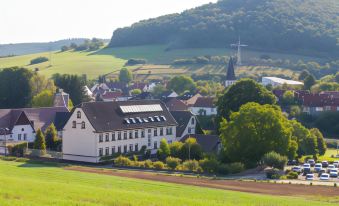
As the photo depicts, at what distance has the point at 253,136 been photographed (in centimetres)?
6181

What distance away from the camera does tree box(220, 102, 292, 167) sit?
61.9 m

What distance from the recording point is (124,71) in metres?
190

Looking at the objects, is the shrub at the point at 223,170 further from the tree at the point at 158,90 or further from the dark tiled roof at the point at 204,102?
the tree at the point at 158,90

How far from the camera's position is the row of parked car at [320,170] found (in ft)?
189

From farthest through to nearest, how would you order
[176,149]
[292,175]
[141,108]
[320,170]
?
[141,108]
[176,149]
[320,170]
[292,175]

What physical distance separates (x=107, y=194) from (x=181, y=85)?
4903 inches

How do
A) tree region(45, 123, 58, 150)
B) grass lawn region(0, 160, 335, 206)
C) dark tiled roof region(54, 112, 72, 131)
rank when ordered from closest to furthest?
grass lawn region(0, 160, 335, 206)
tree region(45, 123, 58, 150)
dark tiled roof region(54, 112, 72, 131)

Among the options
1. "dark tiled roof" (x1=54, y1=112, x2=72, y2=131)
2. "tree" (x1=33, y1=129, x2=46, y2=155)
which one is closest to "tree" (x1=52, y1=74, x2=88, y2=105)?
"dark tiled roof" (x1=54, y1=112, x2=72, y2=131)

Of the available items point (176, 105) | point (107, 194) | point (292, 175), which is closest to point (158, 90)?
point (176, 105)

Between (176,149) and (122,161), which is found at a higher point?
(176,149)

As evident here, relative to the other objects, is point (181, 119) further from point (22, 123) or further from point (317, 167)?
point (317, 167)

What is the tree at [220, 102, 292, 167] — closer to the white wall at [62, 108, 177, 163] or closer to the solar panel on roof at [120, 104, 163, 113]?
the white wall at [62, 108, 177, 163]

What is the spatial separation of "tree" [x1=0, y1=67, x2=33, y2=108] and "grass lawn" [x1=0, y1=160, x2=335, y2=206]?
6018cm

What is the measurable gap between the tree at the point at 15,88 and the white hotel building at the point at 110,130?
37.5 meters
